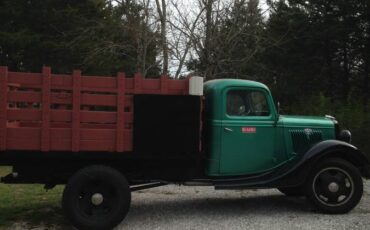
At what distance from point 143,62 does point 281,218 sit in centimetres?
1339

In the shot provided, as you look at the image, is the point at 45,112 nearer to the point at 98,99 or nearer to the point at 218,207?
the point at 98,99

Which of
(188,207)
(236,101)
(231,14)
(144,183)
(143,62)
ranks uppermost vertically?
(231,14)

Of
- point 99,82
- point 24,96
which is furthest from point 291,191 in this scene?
point 24,96

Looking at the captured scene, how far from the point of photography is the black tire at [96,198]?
657cm

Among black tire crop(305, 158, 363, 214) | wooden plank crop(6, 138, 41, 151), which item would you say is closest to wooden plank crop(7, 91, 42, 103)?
wooden plank crop(6, 138, 41, 151)

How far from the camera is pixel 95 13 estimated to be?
23.0 metres

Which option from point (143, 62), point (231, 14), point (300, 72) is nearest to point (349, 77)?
point (300, 72)

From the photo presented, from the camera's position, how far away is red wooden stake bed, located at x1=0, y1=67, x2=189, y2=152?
6.44m

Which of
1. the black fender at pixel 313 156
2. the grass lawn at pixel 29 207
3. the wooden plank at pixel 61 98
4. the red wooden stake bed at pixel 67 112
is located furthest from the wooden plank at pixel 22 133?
the black fender at pixel 313 156

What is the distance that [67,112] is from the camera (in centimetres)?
654

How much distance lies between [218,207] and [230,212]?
46 centimetres

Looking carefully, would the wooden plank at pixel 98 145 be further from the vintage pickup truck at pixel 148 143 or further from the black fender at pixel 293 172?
the black fender at pixel 293 172

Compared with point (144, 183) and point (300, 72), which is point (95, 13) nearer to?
point (300, 72)

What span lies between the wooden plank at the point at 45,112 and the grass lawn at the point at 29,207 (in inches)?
48.5
